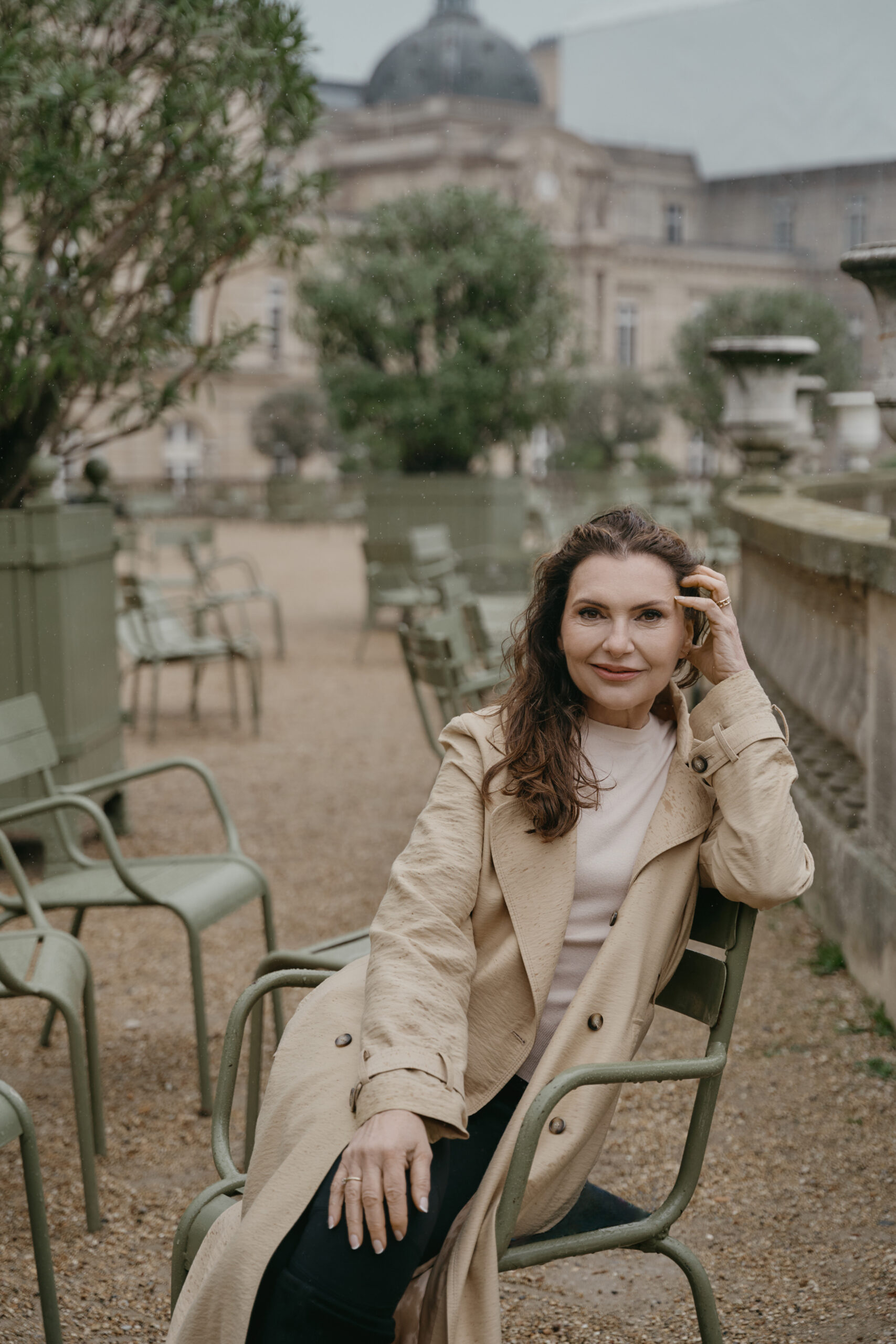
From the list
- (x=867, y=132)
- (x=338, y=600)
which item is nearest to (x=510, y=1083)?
(x=867, y=132)

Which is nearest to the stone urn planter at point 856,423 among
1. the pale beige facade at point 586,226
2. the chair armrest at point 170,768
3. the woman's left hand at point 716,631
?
the pale beige facade at point 586,226

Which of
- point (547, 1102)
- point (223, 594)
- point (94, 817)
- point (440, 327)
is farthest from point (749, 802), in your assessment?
point (440, 327)

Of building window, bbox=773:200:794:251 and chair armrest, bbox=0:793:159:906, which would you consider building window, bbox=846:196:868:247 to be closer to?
building window, bbox=773:200:794:251

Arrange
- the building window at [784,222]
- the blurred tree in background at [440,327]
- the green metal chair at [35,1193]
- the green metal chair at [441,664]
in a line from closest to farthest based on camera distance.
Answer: the green metal chair at [35,1193], the green metal chair at [441,664], the blurred tree in background at [440,327], the building window at [784,222]

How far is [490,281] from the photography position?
1311cm

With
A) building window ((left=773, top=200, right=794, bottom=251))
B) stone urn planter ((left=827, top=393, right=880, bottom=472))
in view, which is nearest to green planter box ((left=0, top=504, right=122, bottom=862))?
stone urn planter ((left=827, top=393, right=880, bottom=472))

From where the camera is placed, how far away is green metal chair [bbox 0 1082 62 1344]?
2096 millimetres

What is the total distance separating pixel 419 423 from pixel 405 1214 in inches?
462

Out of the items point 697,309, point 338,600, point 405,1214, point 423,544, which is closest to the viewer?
point 405,1214

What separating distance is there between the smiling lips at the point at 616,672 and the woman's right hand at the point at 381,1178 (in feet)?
2.11

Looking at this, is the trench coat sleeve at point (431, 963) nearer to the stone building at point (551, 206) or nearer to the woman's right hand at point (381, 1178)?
the woman's right hand at point (381, 1178)

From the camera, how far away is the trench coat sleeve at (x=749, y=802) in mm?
1850

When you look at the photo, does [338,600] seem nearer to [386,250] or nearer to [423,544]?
[386,250]

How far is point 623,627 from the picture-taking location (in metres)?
1.92
